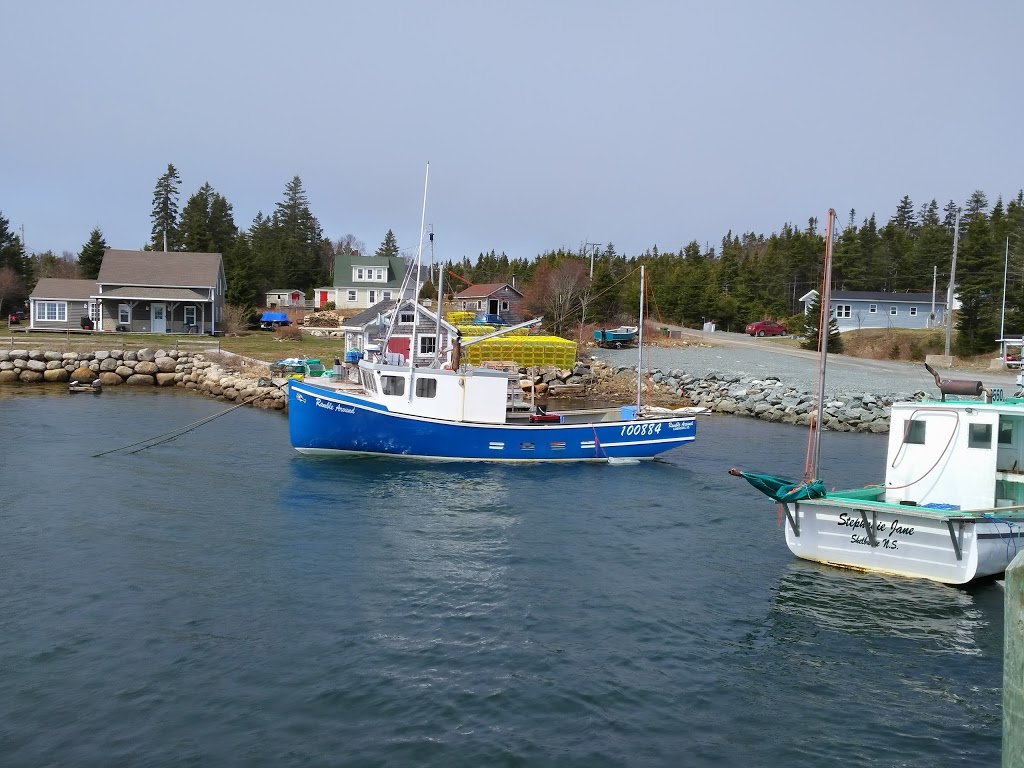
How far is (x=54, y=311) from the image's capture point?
6225cm

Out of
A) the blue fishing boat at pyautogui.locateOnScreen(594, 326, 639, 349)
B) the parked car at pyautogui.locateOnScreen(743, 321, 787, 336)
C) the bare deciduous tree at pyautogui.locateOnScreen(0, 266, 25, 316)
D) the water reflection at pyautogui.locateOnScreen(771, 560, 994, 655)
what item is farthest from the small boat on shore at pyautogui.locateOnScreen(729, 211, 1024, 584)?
the bare deciduous tree at pyautogui.locateOnScreen(0, 266, 25, 316)

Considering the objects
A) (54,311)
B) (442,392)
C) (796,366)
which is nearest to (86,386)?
(442,392)

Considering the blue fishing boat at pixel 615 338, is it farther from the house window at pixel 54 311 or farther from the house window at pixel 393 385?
the house window at pixel 54 311

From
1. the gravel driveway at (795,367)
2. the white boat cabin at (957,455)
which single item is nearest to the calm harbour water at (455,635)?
the white boat cabin at (957,455)

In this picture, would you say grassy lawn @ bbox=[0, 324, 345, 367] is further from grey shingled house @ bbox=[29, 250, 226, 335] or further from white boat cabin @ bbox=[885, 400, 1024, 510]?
→ white boat cabin @ bbox=[885, 400, 1024, 510]

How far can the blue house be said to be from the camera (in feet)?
243

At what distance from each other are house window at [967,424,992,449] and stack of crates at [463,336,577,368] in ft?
109

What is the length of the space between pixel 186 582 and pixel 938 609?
13.4 m

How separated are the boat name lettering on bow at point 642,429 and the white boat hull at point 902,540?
11725mm

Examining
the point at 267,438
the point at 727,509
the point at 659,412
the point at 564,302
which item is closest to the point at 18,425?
the point at 267,438

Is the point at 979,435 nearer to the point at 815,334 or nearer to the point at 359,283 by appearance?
the point at 815,334

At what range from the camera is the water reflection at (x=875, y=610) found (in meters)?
13.7

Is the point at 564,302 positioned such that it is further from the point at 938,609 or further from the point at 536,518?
Answer: the point at 938,609

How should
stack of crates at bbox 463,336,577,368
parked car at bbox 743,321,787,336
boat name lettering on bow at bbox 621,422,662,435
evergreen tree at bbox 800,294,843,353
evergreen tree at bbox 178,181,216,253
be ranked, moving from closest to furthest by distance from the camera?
boat name lettering on bow at bbox 621,422,662,435 → stack of crates at bbox 463,336,577,368 → evergreen tree at bbox 800,294,843,353 → parked car at bbox 743,321,787,336 → evergreen tree at bbox 178,181,216,253
